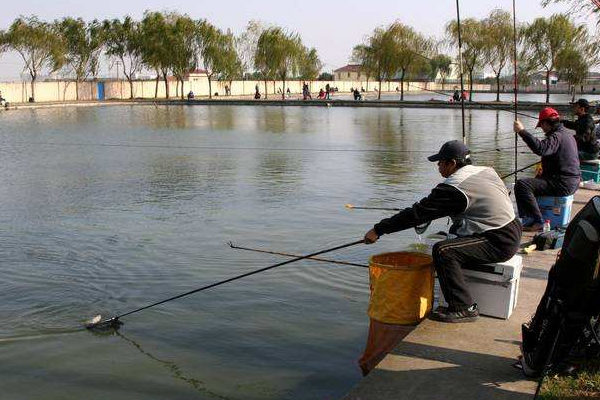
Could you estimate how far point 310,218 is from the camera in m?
11.1

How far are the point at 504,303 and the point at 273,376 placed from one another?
5.99 feet

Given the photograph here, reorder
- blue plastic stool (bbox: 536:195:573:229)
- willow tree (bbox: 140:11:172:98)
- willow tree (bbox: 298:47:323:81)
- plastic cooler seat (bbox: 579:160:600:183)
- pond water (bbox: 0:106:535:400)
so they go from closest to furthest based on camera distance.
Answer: pond water (bbox: 0:106:535:400) → blue plastic stool (bbox: 536:195:573:229) → plastic cooler seat (bbox: 579:160:600:183) → willow tree (bbox: 140:11:172:98) → willow tree (bbox: 298:47:323:81)

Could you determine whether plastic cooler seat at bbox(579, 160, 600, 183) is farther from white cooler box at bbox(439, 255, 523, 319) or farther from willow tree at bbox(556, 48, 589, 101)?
willow tree at bbox(556, 48, 589, 101)

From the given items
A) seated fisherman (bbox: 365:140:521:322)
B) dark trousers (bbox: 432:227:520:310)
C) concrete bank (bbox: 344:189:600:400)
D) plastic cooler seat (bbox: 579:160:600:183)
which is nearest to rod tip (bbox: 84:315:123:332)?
seated fisherman (bbox: 365:140:521:322)

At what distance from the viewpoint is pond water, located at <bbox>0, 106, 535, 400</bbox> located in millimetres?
5586

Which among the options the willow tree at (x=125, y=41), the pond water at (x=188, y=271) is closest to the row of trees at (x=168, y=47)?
the willow tree at (x=125, y=41)

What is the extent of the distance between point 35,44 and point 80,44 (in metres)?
6.76

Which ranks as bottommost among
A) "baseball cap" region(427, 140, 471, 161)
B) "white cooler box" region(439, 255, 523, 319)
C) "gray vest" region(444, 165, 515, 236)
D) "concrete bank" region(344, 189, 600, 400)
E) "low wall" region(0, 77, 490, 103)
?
"concrete bank" region(344, 189, 600, 400)

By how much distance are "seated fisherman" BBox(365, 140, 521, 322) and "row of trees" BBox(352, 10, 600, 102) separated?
1872 inches

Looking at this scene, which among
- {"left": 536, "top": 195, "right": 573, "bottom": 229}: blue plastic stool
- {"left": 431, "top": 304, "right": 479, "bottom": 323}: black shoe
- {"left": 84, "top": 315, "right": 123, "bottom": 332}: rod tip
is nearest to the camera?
{"left": 431, "top": 304, "right": 479, "bottom": 323}: black shoe

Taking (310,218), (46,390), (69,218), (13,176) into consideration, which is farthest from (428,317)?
(13,176)

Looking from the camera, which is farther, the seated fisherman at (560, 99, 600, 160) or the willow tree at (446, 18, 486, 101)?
the willow tree at (446, 18, 486, 101)

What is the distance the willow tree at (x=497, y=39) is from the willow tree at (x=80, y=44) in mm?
36990

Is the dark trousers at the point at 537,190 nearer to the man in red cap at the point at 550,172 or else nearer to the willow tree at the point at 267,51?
the man in red cap at the point at 550,172
